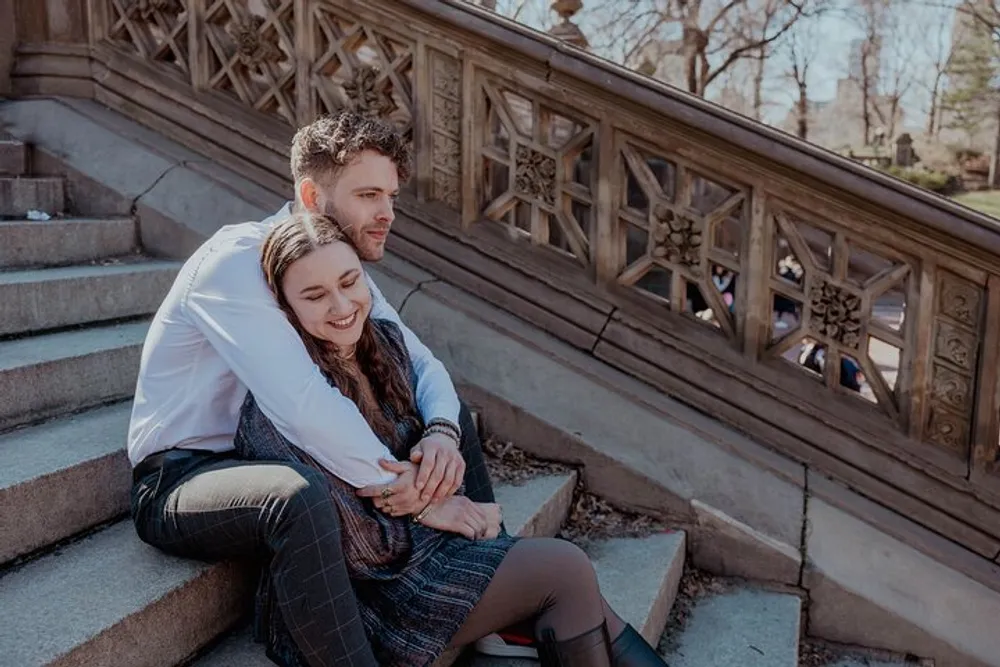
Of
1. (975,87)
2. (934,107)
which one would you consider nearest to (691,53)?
(975,87)

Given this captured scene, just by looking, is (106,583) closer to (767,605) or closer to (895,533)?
(767,605)

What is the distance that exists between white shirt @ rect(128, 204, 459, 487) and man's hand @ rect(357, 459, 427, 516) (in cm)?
2

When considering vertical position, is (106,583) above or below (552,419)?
above

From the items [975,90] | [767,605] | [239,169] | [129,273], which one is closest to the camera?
[767,605]

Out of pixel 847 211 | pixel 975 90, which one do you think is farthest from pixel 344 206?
pixel 975 90

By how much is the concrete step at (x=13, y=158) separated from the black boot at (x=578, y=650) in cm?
362

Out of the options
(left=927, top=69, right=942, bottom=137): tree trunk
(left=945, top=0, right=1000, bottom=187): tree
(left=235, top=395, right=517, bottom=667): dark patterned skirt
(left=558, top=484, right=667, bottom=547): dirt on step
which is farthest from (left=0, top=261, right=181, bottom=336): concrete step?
(left=927, top=69, right=942, bottom=137): tree trunk

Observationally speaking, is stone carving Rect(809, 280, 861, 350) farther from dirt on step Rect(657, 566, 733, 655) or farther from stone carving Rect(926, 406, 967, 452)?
dirt on step Rect(657, 566, 733, 655)

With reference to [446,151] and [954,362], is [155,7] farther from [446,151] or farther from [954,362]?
[954,362]

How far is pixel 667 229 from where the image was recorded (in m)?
3.83

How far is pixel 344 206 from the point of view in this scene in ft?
8.40

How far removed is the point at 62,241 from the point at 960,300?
3.73 metres

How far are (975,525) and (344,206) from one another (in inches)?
108

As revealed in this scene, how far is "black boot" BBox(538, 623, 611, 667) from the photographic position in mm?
2266
